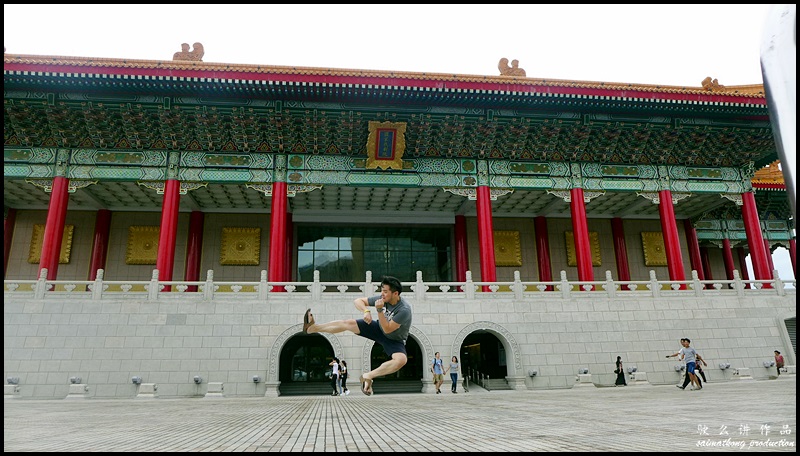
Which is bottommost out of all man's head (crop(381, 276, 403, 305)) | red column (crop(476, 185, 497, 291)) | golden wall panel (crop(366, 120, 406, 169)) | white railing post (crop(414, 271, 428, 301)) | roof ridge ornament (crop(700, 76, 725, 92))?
man's head (crop(381, 276, 403, 305))

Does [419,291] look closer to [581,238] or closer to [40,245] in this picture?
[581,238]

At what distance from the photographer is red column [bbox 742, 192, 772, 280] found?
1758 cm

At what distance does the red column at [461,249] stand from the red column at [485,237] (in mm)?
4102

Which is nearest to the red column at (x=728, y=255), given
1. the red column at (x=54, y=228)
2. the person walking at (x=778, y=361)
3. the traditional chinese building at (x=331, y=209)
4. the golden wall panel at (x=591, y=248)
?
the traditional chinese building at (x=331, y=209)

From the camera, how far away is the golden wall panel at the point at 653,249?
2241 centimetres

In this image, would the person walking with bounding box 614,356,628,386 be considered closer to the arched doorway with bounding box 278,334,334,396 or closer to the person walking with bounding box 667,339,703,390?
the person walking with bounding box 667,339,703,390

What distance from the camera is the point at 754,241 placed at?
17.9 metres

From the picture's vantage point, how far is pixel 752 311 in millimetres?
15234

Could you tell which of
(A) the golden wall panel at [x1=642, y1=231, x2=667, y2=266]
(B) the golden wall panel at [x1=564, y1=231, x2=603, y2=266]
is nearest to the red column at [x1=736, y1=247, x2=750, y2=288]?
(A) the golden wall panel at [x1=642, y1=231, x2=667, y2=266]

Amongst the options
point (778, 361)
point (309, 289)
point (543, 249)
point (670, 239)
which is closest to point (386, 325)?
point (309, 289)

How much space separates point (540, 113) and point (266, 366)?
36.7 feet

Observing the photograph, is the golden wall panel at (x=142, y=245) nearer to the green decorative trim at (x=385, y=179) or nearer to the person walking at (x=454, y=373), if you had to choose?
the green decorative trim at (x=385, y=179)

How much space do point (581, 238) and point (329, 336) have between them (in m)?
9.00

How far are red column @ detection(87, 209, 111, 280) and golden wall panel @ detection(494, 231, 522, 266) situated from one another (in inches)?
607
